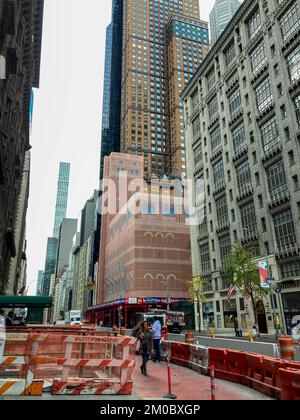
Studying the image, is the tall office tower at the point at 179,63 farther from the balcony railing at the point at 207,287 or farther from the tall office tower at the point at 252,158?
the balcony railing at the point at 207,287

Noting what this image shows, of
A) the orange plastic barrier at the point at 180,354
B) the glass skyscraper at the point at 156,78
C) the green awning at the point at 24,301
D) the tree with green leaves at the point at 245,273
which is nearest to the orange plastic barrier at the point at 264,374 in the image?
the orange plastic barrier at the point at 180,354

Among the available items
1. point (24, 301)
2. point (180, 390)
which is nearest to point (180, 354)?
point (180, 390)

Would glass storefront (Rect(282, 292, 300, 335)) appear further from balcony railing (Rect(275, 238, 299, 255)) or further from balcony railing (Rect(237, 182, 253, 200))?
balcony railing (Rect(237, 182, 253, 200))

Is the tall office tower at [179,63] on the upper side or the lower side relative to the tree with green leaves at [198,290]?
upper

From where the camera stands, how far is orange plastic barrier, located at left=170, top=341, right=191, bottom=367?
50.9 feet

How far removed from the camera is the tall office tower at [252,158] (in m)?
41.4

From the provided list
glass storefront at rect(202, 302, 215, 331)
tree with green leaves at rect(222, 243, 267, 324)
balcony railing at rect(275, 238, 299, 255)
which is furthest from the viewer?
glass storefront at rect(202, 302, 215, 331)

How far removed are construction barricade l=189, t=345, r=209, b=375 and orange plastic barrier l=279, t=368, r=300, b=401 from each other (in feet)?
16.8

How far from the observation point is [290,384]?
25.7 ft

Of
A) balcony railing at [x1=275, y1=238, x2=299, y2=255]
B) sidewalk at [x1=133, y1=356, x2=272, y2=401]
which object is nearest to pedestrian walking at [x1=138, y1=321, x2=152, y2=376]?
sidewalk at [x1=133, y1=356, x2=272, y2=401]

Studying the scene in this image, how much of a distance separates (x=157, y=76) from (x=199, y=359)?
15751 centimetres

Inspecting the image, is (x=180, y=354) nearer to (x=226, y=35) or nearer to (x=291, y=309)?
(x=291, y=309)

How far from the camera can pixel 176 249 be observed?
7631 cm

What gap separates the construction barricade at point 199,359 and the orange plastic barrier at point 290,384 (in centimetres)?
511
